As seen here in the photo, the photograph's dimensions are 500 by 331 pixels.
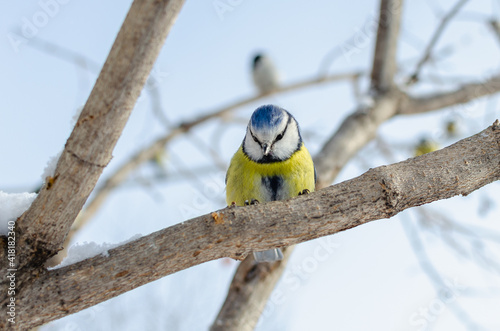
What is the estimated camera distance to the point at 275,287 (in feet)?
8.61

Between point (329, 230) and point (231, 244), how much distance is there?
35cm

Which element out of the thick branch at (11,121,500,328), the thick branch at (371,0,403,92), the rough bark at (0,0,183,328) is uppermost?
the thick branch at (371,0,403,92)

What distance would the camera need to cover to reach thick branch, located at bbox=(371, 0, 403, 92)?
3.63 metres

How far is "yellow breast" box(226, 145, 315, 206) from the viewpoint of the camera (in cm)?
206

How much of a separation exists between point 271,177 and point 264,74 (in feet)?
20.0

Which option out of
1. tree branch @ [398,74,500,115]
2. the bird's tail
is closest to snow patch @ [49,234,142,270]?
the bird's tail

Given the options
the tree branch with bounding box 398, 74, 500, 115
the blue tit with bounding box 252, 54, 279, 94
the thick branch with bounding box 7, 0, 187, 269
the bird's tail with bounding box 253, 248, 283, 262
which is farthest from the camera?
the blue tit with bounding box 252, 54, 279, 94

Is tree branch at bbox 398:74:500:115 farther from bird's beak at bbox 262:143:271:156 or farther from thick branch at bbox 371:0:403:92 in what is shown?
bird's beak at bbox 262:143:271:156

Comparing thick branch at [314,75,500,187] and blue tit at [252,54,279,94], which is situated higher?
blue tit at [252,54,279,94]

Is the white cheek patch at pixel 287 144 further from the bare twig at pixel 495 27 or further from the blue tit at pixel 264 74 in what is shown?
the blue tit at pixel 264 74

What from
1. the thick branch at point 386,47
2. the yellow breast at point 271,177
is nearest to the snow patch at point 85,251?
the yellow breast at point 271,177

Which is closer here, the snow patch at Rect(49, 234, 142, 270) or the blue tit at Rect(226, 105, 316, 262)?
the snow patch at Rect(49, 234, 142, 270)

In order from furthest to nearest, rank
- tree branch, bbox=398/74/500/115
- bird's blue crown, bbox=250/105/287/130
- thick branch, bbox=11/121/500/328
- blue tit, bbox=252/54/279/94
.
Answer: blue tit, bbox=252/54/279/94
tree branch, bbox=398/74/500/115
bird's blue crown, bbox=250/105/287/130
thick branch, bbox=11/121/500/328

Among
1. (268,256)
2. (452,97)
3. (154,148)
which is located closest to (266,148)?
(268,256)
